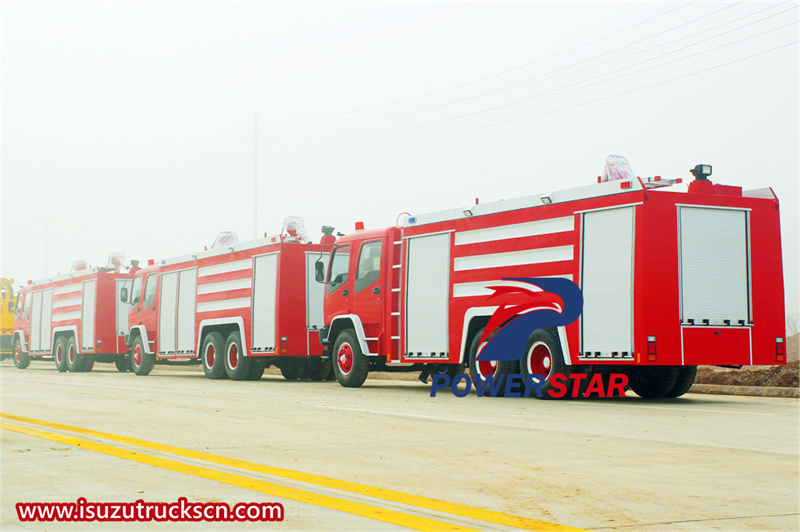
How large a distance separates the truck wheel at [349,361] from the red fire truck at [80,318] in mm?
14428

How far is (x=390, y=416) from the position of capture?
11.6 meters

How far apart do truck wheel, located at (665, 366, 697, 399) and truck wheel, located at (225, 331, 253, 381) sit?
35.0ft

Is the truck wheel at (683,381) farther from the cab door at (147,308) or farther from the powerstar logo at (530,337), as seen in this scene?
the cab door at (147,308)

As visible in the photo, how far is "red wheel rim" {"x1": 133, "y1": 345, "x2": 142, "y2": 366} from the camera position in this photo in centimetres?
2767

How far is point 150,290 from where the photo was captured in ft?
91.7

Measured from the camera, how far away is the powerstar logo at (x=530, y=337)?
14.0 metres

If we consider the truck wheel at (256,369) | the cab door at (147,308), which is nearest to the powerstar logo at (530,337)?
the truck wheel at (256,369)

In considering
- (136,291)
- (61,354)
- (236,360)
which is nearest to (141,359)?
(136,291)

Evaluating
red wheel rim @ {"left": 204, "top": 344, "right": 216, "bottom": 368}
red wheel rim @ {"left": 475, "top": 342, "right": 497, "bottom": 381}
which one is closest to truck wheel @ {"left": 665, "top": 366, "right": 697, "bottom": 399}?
red wheel rim @ {"left": 475, "top": 342, "right": 497, "bottom": 381}

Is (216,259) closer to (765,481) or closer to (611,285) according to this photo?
(611,285)

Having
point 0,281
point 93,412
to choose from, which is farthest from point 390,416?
point 0,281

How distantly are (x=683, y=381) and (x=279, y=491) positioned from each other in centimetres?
1051

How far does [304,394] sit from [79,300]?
729 inches

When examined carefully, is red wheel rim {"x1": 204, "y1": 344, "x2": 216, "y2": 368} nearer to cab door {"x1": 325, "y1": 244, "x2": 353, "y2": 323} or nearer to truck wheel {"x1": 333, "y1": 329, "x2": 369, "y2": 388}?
cab door {"x1": 325, "y1": 244, "x2": 353, "y2": 323}
